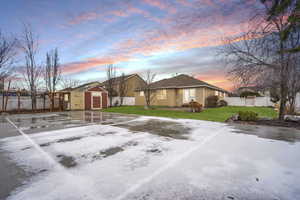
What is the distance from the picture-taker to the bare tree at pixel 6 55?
13188mm

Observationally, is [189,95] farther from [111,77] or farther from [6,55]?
[6,55]

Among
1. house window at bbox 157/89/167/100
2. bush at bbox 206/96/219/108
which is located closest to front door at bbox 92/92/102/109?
house window at bbox 157/89/167/100

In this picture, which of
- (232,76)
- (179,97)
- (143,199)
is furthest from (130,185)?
(179,97)

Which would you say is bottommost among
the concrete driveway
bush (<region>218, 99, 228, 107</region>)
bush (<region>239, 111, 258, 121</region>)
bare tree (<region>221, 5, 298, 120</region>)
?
the concrete driveway

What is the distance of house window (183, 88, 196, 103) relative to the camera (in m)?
17.3

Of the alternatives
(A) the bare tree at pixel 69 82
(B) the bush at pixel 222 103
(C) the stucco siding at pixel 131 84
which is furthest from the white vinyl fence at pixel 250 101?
(A) the bare tree at pixel 69 82

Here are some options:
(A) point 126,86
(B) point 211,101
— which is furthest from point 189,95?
(A) point 126,86

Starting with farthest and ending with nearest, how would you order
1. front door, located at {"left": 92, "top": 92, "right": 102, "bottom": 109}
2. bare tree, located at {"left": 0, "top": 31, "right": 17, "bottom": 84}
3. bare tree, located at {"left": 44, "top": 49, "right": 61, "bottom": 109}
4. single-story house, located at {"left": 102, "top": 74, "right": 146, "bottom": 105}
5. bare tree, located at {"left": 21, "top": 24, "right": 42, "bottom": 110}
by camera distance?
single-story house, located at {"left": 102, "top": 74, "right": 146, "bottom": 105} < bare tree, located at {"left": 44, "top": 49, "right": 61, "bottom": 109} < front door, located at {"left": 92, "top": 92, "right": 102, "bottom": 109} < bare tree, located at {"left": 21, "top": 24, "right": 42, "bottom": 110} < bare tree, located at {"left": 0, "top": 31, "right": 17, "bottom": 84}

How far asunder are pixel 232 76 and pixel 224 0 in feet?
13.2

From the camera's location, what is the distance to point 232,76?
26.6 feet

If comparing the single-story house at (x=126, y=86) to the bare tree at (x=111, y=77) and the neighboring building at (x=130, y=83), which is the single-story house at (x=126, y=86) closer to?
the neighboring building at (x=130, y=83)

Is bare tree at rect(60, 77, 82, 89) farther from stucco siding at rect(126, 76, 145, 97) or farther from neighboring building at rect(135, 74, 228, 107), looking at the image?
neighboring building at rect(135, 74, 228, 107)

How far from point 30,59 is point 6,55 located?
517 cm

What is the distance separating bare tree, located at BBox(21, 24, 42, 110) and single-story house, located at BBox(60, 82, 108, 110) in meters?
3.47
